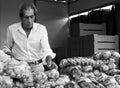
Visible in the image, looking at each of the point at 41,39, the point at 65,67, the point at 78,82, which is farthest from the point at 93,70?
the point at 41,39

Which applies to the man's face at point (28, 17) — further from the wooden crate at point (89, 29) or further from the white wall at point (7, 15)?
the white wall at point (7, 15)

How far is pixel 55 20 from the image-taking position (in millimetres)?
7289

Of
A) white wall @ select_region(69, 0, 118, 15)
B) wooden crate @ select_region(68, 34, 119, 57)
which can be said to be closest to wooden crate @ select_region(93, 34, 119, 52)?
wooden crate @ select_region(68, 34, 119, 57)

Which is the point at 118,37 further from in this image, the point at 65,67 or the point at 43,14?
the point at 65,67

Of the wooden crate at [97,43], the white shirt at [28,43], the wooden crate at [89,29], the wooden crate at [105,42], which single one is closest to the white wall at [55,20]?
the wooden crate at [89,29]

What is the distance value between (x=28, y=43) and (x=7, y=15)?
4250 millimetres

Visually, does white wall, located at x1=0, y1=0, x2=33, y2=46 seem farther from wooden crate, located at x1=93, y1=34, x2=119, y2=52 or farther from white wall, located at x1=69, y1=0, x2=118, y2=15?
wooden crate, located at x1=93, y1=34, x2=119, y2=52

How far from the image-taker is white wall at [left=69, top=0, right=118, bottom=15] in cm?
598

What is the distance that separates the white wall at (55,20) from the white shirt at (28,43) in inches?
179

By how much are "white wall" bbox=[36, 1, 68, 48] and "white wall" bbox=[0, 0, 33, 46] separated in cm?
70

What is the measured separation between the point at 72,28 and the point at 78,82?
193 inches

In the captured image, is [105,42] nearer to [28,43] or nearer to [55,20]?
[55,20]

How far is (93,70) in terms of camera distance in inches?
71.5

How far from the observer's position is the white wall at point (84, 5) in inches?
235
